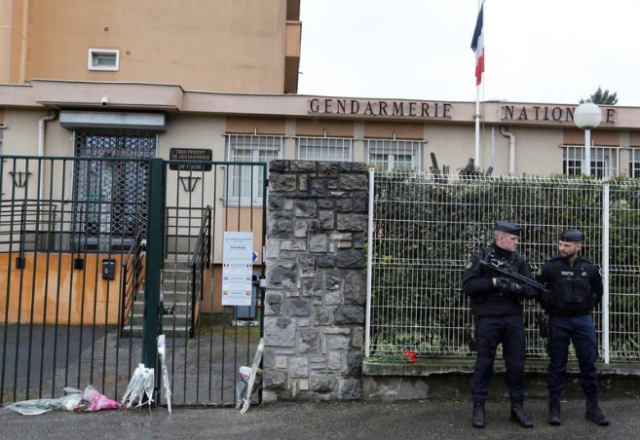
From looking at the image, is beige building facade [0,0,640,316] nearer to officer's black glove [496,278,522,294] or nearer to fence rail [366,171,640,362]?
fence rail [366,171,640,362]

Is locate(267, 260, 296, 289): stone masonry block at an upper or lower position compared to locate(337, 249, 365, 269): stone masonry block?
lower

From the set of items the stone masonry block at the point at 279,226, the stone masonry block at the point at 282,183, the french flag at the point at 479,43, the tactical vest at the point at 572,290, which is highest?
the french flag at the point at 479,43

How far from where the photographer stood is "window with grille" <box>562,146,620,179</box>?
40.3 feet

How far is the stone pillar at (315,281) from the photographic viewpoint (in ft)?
19.3

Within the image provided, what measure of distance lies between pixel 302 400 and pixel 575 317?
2708mm

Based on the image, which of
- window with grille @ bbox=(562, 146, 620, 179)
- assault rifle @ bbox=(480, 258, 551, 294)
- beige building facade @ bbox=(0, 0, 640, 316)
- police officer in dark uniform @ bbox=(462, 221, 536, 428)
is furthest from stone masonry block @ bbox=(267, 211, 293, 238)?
window with grille @ bbox=(562, 146, 620, 179)

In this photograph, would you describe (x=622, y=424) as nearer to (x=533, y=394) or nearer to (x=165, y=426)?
(x=533, y=394)

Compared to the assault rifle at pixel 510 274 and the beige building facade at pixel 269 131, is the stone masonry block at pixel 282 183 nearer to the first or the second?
the assault rifle at pixel 510 274

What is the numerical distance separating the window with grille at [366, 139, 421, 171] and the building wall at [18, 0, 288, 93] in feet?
14.1

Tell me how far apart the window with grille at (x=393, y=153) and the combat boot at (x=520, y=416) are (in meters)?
7.44

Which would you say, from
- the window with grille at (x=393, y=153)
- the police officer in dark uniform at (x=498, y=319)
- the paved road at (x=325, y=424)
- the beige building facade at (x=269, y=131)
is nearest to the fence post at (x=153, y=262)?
the paved road at (x=325, y=424)

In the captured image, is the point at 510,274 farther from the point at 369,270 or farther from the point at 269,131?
the point at 269,131

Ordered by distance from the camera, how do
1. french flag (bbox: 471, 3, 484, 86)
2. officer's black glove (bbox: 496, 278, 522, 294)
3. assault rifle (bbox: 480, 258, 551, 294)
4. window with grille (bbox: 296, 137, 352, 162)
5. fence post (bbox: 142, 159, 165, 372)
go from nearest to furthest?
officer's black glove (bbox: 496, 278, 522, 294) < assault rifle (bbox: 480, 258, 551, 294) < fence post (bbox: 142, 159, 165, 372) < window with grille (bbox: 296, 137, 352, 162) < french flag (bbox: 471, 3, 484, 86)

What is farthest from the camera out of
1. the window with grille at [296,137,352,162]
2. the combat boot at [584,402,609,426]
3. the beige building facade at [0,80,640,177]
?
the window with grille at [296,137,352,162]
